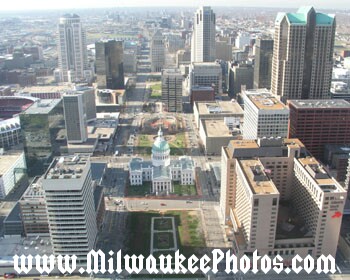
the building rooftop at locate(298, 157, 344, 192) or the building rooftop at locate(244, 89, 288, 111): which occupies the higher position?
the building rooftop at locate(244, 89, 288, 111)

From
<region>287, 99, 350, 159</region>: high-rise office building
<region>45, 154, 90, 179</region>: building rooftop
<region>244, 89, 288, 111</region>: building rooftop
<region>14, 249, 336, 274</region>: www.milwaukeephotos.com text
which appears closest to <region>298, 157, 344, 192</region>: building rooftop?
<region>14, 249, 336, 274</region>: www.milwaukeephotos.com text

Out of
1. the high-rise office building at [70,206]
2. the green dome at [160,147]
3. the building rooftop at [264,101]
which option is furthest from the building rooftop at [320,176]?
the high-rise office building at [70,206]

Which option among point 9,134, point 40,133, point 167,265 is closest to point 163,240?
point 167,265

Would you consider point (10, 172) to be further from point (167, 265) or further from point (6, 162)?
point (167, 265)

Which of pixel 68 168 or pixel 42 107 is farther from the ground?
pixel 42 107

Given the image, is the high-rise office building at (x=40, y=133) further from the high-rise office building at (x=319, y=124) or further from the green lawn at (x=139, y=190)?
the high-rise office building at (x=319, y=124)

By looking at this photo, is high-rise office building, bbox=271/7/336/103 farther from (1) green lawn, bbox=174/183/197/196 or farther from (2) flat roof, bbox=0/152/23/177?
(2) flat roof, bbox=0/152/23/177
